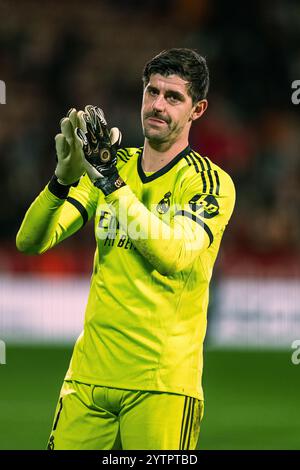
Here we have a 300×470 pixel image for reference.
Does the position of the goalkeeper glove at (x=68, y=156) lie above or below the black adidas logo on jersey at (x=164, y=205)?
above

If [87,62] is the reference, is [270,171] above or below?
below

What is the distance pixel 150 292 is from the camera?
4109mm

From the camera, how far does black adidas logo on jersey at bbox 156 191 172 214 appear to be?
418 cm

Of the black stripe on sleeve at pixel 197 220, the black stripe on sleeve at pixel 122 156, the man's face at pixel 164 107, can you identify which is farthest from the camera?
the black stripe on sleeve at pixel 122 156

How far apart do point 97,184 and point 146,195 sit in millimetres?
378

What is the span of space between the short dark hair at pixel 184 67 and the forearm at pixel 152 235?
1.92 feet

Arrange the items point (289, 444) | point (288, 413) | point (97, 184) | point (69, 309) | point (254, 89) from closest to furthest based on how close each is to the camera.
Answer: point (97, 184) → point (289, 444) → point (288, 413) → point (69, 309) → point (254, 89)

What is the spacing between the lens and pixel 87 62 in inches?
688

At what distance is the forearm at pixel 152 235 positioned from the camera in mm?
3805

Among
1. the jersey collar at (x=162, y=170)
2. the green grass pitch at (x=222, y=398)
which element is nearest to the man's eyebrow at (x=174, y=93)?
the jersey collar at (x=162, y=170)

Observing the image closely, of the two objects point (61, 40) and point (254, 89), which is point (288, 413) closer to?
point (254, 89)

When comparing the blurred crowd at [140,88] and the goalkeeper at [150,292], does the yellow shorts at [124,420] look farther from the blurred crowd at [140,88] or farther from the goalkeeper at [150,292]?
the blurred crowd at [140,88]

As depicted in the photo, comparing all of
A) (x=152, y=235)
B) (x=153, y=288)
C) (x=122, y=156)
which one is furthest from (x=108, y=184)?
(x=122, y=156)

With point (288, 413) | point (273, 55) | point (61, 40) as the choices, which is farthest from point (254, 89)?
point (288, 413)
